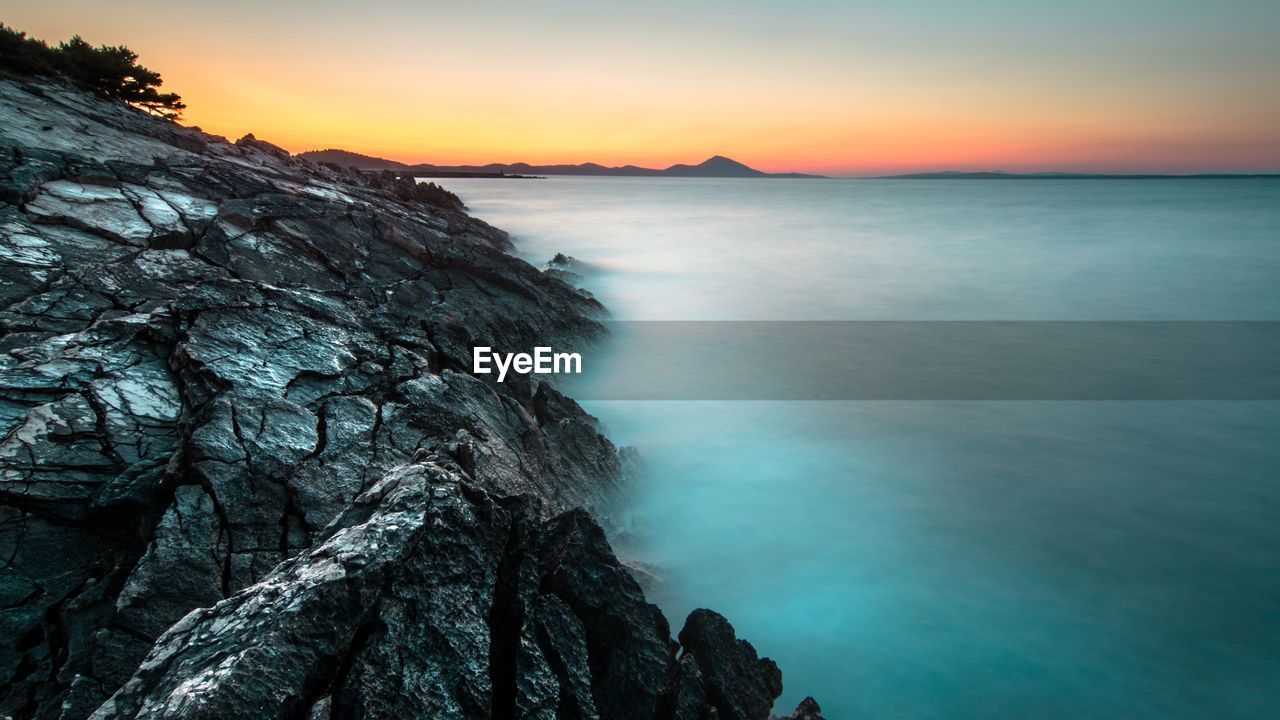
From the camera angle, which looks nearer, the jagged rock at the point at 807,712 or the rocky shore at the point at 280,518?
the rocky shore at the point at 280,518

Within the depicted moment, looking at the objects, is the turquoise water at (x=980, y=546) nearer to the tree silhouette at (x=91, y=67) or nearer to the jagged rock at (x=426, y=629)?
the jagged rock at (x=426, y=629)

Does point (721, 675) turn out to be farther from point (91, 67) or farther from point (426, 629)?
point (91, 67)

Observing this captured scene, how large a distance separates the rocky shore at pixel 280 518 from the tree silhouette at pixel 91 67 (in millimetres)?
10723

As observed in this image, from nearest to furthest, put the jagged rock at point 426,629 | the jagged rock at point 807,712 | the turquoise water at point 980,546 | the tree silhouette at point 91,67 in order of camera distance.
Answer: the jagged rock at point 426,629
the jagged rock at point 807,712
the turquoise water at point 980,546
the tree silhouette at point 91,67

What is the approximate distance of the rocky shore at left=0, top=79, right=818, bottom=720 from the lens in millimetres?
2363

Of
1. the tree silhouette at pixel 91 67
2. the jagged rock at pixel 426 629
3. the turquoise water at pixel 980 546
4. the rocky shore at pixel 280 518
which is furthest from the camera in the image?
the tree silhouette at pixel 91 67

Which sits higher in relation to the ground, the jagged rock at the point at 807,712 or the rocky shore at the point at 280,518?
the rocky shore at the point at 280,518

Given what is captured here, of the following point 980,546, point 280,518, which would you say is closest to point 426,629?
point 280,518

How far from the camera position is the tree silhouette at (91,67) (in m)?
13.5

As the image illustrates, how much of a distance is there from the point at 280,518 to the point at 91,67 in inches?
790

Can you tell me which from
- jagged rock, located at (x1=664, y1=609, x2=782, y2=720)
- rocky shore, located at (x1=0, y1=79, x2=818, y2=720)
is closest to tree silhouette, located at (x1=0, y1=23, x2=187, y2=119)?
rocky shore, located at (x1=0, y1=79, x2=818, y2=720)

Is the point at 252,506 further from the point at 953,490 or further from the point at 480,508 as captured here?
the point at 953,490

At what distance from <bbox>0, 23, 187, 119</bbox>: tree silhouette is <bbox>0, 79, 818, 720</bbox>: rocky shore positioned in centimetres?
1072

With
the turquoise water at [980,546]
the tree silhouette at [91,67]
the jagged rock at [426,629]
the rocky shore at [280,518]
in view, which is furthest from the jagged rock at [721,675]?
the tree silhouette at [91,67]
